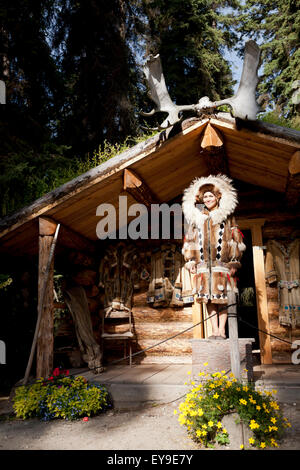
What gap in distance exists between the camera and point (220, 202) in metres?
5.29

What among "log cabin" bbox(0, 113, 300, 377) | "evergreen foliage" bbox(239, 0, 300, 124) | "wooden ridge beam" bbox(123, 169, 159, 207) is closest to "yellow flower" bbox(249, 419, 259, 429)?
"log cabin" bbox(0, 113, 300, 377)

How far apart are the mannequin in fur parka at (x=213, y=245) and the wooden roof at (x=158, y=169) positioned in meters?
0.69

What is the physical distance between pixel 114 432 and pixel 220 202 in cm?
326

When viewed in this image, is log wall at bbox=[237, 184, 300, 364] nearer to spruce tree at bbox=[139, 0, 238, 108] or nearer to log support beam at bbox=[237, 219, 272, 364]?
log support beam at bbox=[237, 219, 272, 364]

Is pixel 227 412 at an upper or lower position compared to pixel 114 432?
upper

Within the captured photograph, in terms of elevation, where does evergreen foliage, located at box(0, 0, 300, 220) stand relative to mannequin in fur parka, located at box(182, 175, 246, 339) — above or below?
above

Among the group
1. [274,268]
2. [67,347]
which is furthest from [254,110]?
[67,347]

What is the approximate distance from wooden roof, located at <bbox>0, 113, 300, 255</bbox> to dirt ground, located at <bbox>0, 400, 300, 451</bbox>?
9.29 ft

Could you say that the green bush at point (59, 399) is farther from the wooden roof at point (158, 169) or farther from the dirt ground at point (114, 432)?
the wooden roof at point (158, 169)

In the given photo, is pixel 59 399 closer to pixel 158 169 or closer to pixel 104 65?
pixel 158 169

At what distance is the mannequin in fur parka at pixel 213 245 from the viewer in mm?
4945

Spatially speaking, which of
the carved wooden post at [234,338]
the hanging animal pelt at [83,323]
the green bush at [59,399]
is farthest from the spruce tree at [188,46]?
the green bush at [59,399]

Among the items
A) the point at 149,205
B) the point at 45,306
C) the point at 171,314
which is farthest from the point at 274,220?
the point at 45,306

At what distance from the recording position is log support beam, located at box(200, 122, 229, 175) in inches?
208
